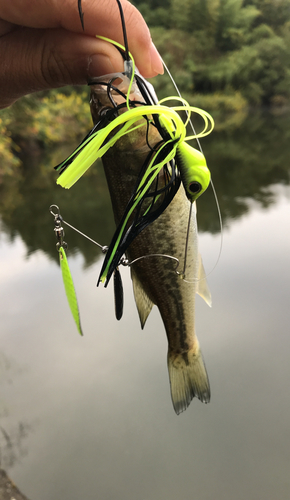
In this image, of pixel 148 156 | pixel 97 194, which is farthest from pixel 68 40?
pixel 97 194

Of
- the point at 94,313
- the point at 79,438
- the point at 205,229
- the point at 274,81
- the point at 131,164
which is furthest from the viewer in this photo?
the point at 274,81

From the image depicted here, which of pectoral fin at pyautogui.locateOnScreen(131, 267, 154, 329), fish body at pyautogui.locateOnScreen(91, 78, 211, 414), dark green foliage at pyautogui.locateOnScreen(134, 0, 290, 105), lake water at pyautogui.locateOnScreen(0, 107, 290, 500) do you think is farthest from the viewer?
dark green foliage at pyautogui.locateOnScreen(134, 0, 290, 105)

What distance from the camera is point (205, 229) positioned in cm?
770

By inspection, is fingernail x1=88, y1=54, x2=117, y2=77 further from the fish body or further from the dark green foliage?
the dark green foliage

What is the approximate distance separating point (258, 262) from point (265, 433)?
3.09 metres

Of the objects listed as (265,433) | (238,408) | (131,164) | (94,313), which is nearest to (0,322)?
(94,313)

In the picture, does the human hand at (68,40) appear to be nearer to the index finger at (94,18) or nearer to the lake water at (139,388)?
the index finger at (94,18)

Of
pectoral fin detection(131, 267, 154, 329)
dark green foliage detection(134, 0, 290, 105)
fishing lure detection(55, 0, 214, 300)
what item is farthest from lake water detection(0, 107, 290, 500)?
dark green foliage detection(134, 0, 290, 105)

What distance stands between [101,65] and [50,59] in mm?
273

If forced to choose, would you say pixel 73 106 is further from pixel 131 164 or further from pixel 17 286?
pixel 131 164

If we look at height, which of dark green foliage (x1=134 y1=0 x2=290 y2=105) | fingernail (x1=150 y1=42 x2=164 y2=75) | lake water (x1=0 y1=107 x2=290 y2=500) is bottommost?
lake water (x1=0 y1=107 x2=290 y2=500)

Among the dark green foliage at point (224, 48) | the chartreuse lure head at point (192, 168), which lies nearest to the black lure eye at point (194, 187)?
the chartreuse lure head at point (192, 168)

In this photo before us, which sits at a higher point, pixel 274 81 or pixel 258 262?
pixel 274 81

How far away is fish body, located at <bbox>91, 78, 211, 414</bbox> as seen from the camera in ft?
3.95
